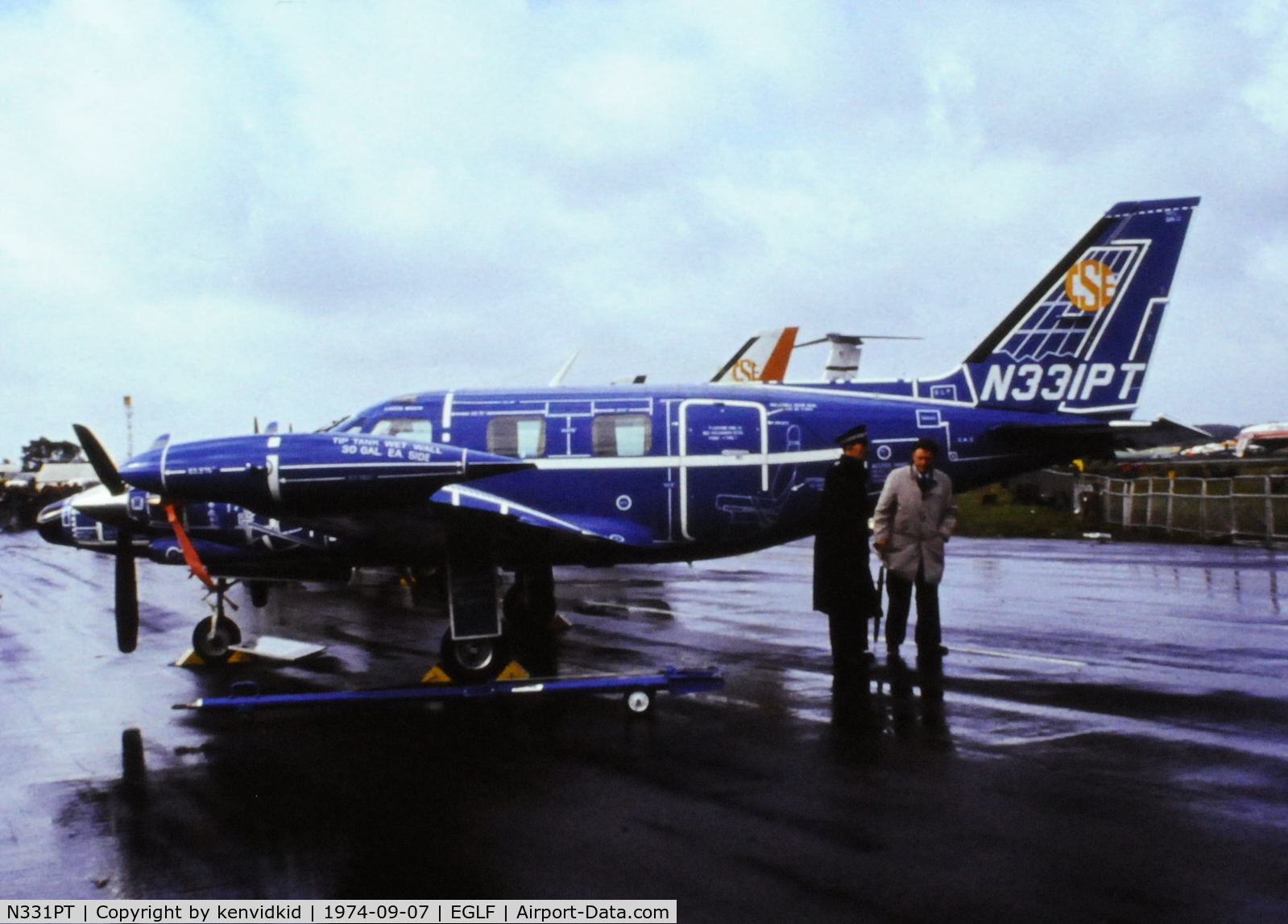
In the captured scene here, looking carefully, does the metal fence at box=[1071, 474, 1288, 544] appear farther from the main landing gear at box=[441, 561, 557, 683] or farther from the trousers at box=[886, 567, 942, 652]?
the main landing gear at box=[441, 561, 557, 683]

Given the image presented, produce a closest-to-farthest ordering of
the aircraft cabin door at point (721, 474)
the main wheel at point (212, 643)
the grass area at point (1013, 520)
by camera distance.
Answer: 1. the aircraft cabin door at point (721, 474)
2. the main wheel at point (212, 643)
3. the grass area at point (1013, 520)

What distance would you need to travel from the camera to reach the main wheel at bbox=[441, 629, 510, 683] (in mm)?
10711

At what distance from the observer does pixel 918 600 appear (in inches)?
440

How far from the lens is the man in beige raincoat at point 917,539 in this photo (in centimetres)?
1109

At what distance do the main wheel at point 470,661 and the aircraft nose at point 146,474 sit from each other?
3106mm

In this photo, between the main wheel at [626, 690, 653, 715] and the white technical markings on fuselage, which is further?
the white technical markings on fuselage

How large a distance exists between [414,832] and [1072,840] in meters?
3.47

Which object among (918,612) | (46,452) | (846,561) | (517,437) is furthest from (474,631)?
(46,452)

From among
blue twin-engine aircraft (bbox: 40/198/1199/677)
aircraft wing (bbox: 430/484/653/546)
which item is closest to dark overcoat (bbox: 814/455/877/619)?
blue twin-engine aircraft (bbox: 40/198/1199/677)

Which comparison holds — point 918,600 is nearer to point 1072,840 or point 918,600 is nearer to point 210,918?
point 1072,840

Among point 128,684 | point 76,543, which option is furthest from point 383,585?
point 128,684

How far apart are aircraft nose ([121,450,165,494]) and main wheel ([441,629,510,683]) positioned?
10.2 ft

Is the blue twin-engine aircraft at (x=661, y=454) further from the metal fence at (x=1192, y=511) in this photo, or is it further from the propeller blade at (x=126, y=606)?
the metal fence at (x=1192, y=511)

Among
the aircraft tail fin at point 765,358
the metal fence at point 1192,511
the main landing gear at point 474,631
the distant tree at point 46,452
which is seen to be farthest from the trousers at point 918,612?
the distant tree at point 46,452
